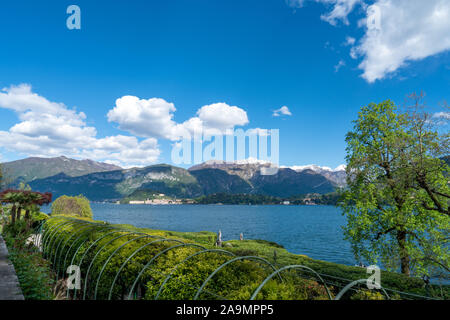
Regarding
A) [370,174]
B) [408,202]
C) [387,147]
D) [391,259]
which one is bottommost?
[391,259]

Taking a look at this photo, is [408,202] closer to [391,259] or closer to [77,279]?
[391,259]

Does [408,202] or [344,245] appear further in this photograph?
[344,245]

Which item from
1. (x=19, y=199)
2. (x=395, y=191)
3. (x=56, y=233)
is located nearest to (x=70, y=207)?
(x=19, y=199)

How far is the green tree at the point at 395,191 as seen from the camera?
1562cm

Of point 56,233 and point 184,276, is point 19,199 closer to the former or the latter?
point 56,233

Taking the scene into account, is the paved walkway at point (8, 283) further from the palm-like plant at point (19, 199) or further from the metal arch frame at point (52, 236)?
the palm-like plant at point (19, 199)

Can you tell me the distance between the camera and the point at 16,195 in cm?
2494

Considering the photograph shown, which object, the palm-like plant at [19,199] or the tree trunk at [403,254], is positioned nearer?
the tree trunk at [403,254]

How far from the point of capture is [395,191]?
17.6 m

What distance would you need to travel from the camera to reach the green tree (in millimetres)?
15617

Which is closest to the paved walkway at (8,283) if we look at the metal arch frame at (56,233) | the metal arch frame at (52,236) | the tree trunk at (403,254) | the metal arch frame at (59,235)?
the metal arch frame at (59,235)
